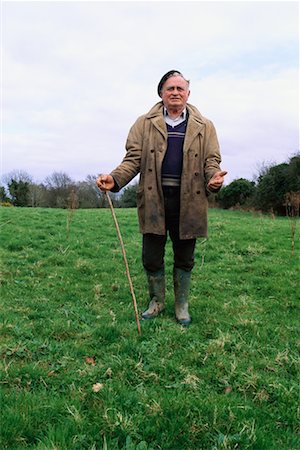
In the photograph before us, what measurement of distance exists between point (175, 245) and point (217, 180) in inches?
42.5

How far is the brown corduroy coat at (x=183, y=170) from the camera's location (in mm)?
4523

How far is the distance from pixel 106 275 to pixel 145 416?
395 centimetres

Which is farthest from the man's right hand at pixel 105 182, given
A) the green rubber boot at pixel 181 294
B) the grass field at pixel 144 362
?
the grass field at pixel 144 362

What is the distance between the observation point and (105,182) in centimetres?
444

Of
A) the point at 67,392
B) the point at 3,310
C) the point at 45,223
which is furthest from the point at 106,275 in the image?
the point at 45,223

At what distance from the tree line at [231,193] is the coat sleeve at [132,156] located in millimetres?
22870

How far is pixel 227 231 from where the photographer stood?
10633 millimetres

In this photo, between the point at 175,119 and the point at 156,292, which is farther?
the point at 156,292

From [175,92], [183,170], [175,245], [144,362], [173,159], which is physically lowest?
[144,362]

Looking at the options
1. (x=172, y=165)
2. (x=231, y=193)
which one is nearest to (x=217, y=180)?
(x=172, y=165)

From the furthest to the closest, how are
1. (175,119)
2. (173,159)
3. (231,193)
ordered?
(231,193), (175,119), (173,159)

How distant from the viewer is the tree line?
119 feet

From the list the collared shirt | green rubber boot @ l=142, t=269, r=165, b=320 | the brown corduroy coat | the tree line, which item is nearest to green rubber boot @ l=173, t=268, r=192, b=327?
green rubber boot @ l=142, t=269, r=165, b=320

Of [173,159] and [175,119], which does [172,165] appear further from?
[175,119]
